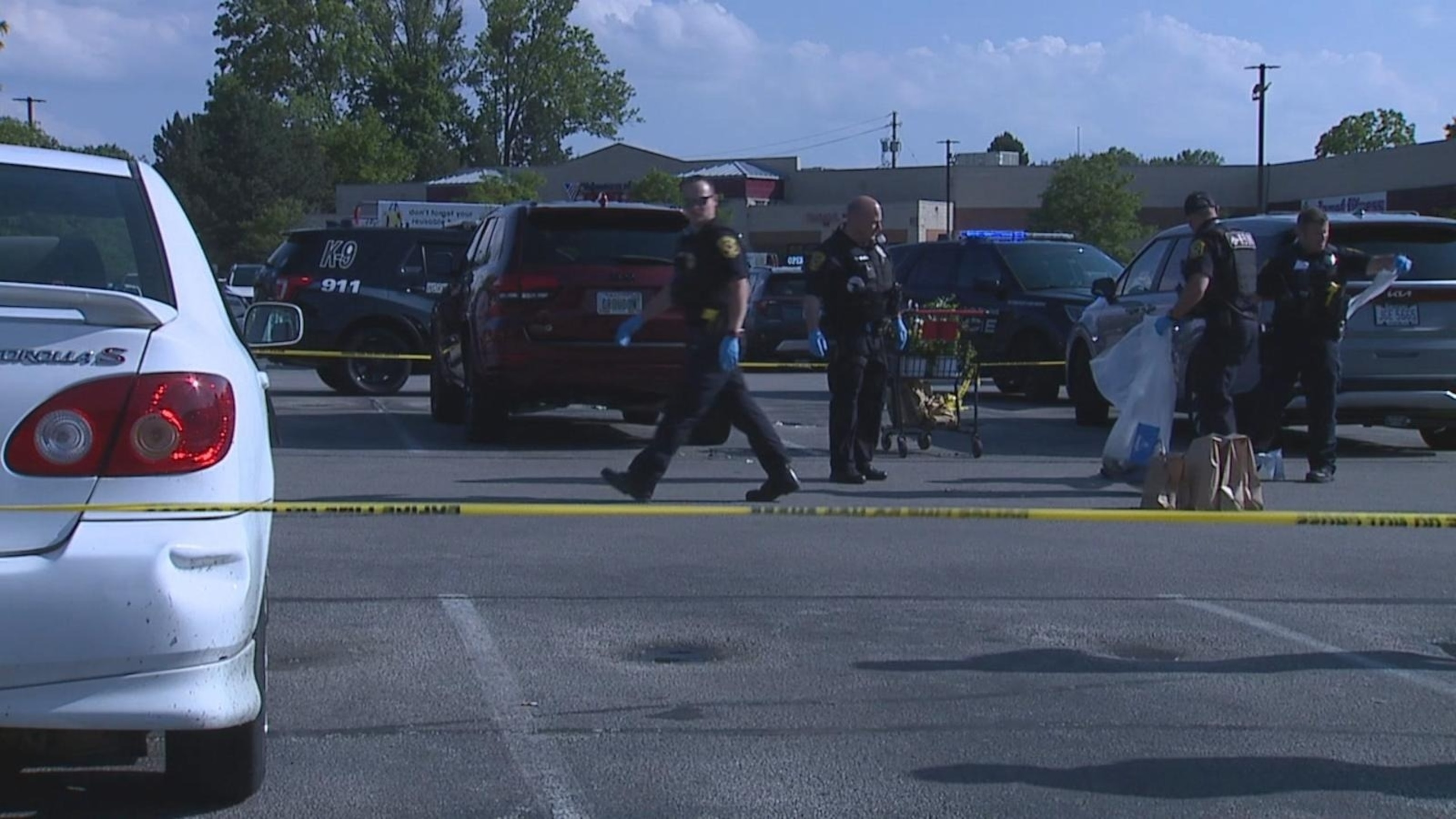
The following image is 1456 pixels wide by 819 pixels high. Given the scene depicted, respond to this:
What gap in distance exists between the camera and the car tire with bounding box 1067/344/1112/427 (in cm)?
1516

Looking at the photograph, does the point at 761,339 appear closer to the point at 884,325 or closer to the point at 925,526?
the point at 884,325

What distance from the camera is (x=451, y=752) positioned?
4.98 meters

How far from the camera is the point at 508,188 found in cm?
6762

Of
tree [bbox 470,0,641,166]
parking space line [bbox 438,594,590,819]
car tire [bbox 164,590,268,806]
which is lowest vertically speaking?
parking space line [bbox 438,594,590,819]

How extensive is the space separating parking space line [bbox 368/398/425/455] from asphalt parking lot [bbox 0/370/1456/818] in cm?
222

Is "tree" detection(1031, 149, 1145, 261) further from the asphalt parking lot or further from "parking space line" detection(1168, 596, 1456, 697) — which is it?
"parking space line" detection(1168, 596, 1456, 697)

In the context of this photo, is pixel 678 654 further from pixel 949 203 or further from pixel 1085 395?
pixel 949 203

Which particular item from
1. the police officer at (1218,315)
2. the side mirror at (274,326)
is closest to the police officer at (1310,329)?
the police officer at (1218,315)

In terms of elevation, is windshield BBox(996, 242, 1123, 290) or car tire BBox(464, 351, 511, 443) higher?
windshield BBox(996, 242, 1123, 290)

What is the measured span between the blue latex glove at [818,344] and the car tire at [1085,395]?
532 cm

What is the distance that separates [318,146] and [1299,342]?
A: 7846 centimetres

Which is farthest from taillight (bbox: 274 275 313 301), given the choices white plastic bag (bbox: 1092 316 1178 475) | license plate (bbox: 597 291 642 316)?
white plastic bag (bbox: 1092 316 1178 475)

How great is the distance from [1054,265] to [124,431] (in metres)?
15.5

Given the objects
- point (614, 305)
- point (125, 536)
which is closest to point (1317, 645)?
point (125, 536)
